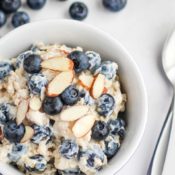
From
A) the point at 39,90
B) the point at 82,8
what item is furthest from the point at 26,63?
the point at 82,8

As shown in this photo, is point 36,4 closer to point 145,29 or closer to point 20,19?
point 20,19

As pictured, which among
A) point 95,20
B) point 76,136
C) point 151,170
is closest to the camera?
point 76,136

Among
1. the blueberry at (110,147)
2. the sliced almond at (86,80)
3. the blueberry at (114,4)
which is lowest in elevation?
the blueberry at (110,147)

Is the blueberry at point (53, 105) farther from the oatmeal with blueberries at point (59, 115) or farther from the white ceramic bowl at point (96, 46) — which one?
the white ceramic bowl at point (96, 46)

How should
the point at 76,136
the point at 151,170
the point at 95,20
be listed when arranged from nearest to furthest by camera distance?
the point at 76,136
the point at 151,170
the point at 95,20

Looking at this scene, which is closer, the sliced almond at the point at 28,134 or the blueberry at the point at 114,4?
the sliced almond at the point at 28,134

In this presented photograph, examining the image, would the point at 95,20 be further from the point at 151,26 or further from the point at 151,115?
the point at 151,115

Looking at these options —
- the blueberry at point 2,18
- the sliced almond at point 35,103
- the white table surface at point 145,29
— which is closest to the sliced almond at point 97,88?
the sliced almond at point 35,103

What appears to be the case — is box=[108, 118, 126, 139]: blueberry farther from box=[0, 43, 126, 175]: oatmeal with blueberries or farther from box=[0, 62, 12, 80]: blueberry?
box=[0, 62, 12, 80]: blueberry
